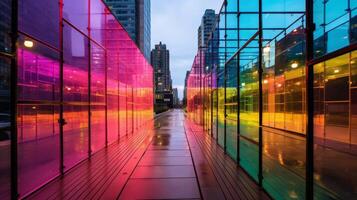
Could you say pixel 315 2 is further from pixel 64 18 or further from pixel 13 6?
pixel 64 18

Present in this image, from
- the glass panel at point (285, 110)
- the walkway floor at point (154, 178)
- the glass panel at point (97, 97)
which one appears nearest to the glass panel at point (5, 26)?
the walkway floor at point (154, 178)

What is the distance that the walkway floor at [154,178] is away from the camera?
388 cm

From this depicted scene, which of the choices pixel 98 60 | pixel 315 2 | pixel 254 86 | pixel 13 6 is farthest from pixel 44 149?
pixel 315 2

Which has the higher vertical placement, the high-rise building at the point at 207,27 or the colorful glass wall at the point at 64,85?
the high-rise building at the point at 207,27

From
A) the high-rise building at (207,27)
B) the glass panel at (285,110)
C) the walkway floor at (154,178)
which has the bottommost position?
the walkway floor at (154,178)

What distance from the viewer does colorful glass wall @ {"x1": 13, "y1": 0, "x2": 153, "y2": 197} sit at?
5.03m

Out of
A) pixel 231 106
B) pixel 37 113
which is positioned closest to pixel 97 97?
pixel 37 113

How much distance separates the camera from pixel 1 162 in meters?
5.65

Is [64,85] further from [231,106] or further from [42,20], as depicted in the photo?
[231,106]

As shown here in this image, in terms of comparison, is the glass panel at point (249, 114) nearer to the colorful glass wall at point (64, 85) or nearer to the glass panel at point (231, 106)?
the glass panel at point (231, 106)

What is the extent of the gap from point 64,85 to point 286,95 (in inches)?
466

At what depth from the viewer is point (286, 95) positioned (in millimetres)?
14711

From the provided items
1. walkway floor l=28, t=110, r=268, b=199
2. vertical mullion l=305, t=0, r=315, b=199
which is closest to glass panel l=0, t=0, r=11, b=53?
walkway floor l=28, t=110, r=268, b=199

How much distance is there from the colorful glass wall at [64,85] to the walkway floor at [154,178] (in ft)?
1.37
